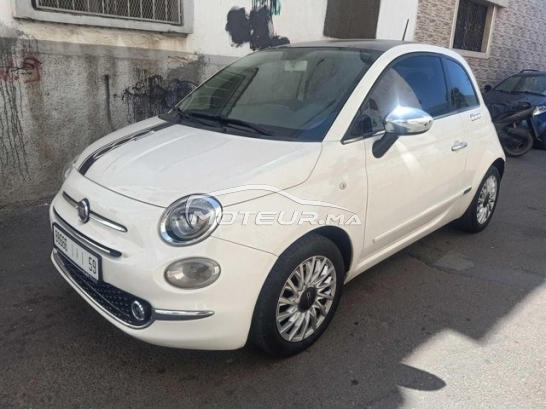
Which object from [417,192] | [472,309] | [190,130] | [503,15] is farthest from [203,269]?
[503,15]

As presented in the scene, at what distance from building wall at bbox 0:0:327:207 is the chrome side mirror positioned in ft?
11.2

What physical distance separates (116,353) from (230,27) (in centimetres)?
454

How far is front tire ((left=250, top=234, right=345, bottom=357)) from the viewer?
2322mm

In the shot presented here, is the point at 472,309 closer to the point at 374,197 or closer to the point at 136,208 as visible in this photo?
the point at 374,197

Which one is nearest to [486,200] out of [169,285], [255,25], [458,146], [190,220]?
[458,146]

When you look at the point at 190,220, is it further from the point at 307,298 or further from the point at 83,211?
the point at 307,298

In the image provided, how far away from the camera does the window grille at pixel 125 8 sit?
454 centimetres

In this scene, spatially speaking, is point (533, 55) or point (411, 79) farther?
point (533, 55)

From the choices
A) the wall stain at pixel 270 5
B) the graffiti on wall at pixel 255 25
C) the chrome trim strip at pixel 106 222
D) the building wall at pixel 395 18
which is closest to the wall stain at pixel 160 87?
the graffiti on wall at pixel 255 25

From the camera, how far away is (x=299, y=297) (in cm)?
253

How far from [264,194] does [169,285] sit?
0.61m

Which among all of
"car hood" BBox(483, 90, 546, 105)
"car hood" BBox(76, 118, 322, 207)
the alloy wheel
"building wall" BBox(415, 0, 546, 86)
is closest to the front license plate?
"car hood" BBox(76, 118, 322, 207)

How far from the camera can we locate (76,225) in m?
2.45

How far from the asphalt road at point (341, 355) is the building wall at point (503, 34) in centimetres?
749
